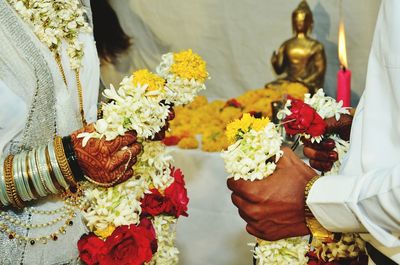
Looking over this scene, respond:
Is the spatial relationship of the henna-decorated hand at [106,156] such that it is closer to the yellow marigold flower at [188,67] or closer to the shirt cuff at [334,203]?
the yellow marigold flower at [188,67]

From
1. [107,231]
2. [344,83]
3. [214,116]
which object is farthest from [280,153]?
[214,116]

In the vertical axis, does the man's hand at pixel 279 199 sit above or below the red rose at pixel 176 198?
above

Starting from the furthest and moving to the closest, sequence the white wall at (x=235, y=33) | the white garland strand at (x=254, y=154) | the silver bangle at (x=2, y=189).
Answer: the white wall at (x=235, y=33), the silver bangle at (x=2, y=189), the white garland strand at (x=254, y=154)

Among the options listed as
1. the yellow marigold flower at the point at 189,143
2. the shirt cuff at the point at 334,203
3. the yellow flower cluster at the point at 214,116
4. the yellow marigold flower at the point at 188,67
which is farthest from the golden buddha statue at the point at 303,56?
the shirt cuff at the point at 334,203

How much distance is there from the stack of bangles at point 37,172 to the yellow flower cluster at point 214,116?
978mm

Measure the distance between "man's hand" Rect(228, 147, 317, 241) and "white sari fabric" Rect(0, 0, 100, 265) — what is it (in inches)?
17.3

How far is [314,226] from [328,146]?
10.1 inches

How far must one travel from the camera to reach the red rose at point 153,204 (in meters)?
1.35

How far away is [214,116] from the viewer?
2.41 metres

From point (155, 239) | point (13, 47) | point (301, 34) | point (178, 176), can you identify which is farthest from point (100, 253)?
point (301, 34)

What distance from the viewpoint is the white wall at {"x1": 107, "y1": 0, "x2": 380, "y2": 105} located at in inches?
108

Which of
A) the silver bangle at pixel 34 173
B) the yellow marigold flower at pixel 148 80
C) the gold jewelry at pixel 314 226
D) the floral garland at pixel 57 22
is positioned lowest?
the gold jewelry at pixel 314 226

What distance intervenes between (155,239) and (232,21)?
1.97 metres

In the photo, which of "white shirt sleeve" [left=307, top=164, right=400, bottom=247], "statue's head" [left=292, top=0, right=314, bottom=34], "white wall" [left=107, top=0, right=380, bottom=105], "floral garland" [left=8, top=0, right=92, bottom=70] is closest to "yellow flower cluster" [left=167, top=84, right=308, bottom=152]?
"statue's head" [left=292, top=0, right=314, bottom=34]
